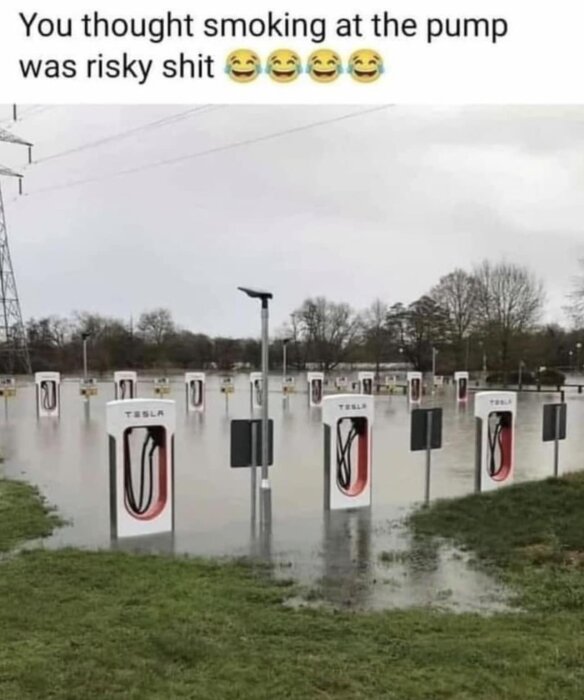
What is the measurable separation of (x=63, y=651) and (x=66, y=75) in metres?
3.09

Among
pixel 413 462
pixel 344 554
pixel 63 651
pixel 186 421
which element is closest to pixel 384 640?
pixel 63 651

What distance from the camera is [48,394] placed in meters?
22.8

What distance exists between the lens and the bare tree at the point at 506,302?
59.6m

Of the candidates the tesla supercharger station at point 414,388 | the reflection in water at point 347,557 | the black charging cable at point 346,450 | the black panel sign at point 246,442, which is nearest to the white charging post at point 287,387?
the tesla supercharger station at point 414,388

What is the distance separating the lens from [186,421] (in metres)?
21.5

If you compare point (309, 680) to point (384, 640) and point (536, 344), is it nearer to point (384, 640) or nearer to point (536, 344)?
point (384, 640)

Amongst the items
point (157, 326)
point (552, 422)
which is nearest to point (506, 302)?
point (157, 326)

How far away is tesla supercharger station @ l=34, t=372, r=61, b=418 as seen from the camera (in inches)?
893

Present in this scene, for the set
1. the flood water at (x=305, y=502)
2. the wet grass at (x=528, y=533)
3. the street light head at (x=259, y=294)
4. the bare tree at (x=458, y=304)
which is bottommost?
the flood water at (x=305, y=502)

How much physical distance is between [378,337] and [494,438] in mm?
58911

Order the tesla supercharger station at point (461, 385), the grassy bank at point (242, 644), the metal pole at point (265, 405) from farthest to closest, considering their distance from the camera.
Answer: the tesla supercharger station at point (461, 385), the metal pole at point (265, 405), the grassy bank at point (242, 644)

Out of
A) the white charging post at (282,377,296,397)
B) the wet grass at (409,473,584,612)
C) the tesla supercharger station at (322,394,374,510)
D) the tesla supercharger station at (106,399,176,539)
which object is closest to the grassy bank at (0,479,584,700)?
the wet grass at (409,473,584,612)

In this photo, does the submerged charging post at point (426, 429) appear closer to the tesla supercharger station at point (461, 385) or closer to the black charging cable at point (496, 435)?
the black charging cable at point (496, 435)

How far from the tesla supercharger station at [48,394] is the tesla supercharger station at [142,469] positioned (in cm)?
1548
